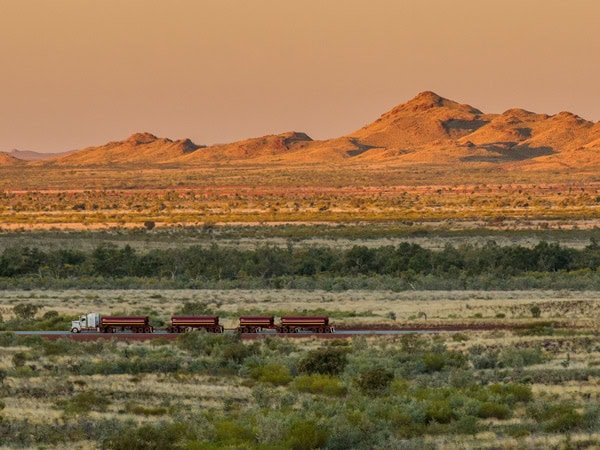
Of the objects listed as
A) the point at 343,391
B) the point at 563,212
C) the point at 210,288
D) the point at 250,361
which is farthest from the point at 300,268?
the point at 563,212

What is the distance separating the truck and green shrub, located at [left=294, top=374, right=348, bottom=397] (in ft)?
36.3

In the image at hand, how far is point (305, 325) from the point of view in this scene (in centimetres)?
3797

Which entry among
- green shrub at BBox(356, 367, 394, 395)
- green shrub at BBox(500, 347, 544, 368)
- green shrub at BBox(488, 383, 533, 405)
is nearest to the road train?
green shrub at BBox(500, 347, 544, 368)

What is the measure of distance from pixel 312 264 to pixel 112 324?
26299 mm

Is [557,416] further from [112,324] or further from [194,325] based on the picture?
[112,324]

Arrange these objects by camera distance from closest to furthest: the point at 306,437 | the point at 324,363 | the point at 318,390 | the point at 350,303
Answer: the point at 306,437 → the point at 318,390 → the point at 324,363 → the point at 350,303

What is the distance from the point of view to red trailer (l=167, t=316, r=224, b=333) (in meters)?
37.8

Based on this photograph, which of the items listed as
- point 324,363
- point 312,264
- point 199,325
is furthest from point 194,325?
point 312,264

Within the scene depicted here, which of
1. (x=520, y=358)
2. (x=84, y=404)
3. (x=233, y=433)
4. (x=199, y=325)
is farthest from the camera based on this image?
(x=199, y=325)

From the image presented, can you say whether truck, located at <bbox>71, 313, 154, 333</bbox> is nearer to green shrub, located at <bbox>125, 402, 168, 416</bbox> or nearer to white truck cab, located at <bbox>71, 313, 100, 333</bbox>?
white truck cab, located at <bbox>71, 313, 100, 333</bbox>

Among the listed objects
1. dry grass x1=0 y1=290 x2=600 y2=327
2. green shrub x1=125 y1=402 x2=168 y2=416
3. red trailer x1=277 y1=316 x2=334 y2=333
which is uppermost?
green shrub x1=125 y1=402 x2=168 y2=416

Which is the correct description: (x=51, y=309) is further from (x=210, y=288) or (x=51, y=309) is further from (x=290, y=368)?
(x=290, y=368)

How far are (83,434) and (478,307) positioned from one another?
25.9 meters

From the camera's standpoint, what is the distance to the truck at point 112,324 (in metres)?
38.5
